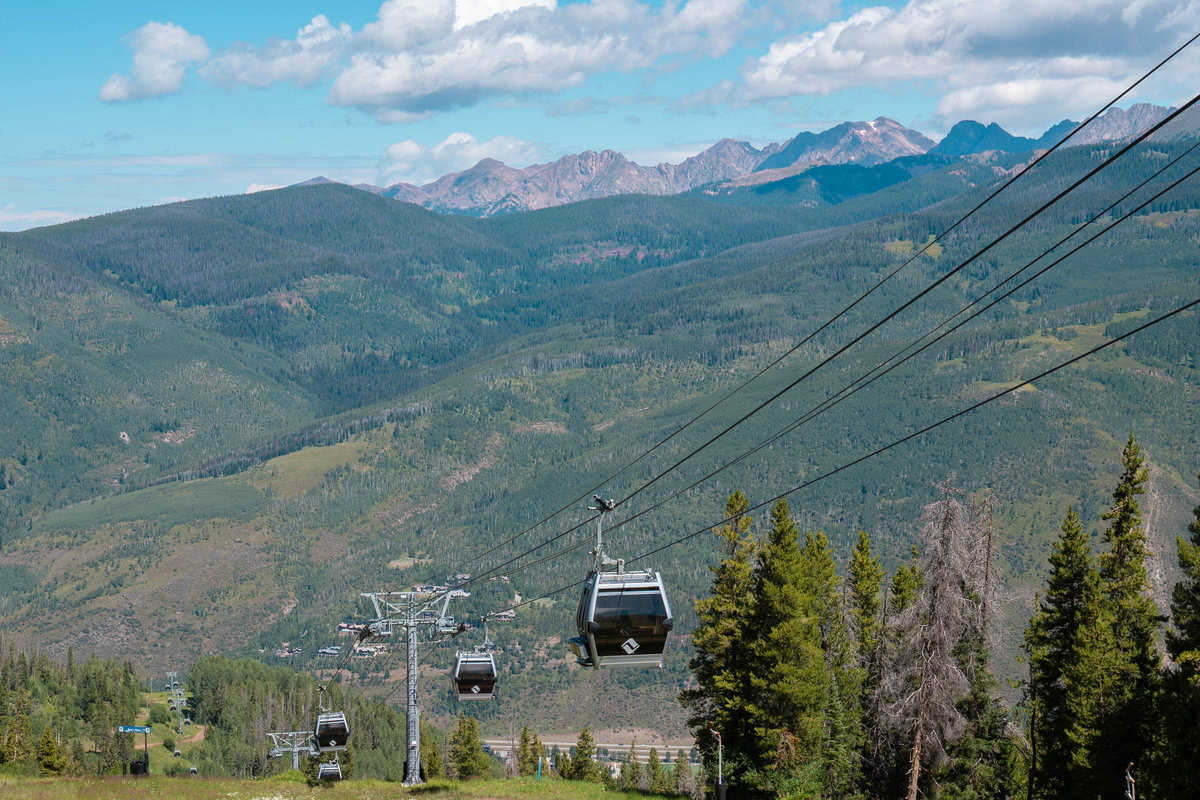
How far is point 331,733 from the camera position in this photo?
76.1 m

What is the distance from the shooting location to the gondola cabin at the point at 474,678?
188ft

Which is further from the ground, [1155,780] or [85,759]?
[1155,780]

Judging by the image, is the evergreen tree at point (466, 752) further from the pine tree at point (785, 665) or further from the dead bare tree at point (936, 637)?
the dead bare tree at point (936, 637)

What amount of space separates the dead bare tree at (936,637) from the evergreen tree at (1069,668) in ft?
11.3

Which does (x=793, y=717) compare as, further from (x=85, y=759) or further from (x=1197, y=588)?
(x=85, y=759)

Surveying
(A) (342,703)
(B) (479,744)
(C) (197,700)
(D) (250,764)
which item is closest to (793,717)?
(B) (479,744)

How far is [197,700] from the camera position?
636 ft

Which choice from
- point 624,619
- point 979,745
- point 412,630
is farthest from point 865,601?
point 624,619

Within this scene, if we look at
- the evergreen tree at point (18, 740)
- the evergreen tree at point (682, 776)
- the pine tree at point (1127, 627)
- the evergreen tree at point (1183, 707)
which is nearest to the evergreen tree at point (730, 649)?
the pine tree at point (1127, 627)

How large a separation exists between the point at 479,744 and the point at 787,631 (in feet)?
239

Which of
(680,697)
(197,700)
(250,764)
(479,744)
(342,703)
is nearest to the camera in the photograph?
(680,697)

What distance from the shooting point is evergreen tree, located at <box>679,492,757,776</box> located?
5803cm

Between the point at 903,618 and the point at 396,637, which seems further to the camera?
the point at 396,637

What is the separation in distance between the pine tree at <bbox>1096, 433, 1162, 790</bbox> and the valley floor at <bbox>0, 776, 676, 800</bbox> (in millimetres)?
20498
